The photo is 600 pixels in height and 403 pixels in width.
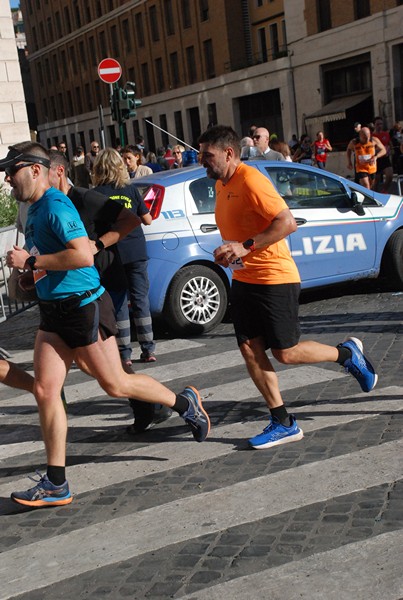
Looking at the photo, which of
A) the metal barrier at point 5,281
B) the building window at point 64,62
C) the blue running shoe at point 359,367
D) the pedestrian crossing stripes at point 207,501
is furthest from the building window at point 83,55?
the blue running shoe at point 359,367

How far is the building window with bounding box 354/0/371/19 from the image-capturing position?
36719 mm

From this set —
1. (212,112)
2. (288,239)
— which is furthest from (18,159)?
(212,112)

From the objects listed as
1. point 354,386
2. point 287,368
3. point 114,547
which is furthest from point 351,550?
point 287,368

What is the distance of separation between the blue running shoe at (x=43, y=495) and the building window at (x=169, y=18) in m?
53.6

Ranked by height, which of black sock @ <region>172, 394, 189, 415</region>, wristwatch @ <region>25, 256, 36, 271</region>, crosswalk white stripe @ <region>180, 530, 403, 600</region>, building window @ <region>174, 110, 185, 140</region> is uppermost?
building window @ <region>174, 110, 185, 140</region>

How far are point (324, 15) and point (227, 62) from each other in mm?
10829

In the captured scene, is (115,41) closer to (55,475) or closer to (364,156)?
(364,156)

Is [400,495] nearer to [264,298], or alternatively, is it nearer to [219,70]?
[264,298]

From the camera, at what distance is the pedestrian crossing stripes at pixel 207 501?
3.49m

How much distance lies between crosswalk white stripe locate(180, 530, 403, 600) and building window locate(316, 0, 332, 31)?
38336mm

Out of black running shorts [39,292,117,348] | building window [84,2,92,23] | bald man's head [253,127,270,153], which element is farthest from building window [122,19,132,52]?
black running shorts [39,292,117,348]

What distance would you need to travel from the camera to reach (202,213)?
869cm

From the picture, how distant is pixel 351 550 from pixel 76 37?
70526 millimetres

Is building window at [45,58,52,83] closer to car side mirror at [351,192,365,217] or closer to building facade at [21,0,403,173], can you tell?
building facade at [21,0,403,173]
